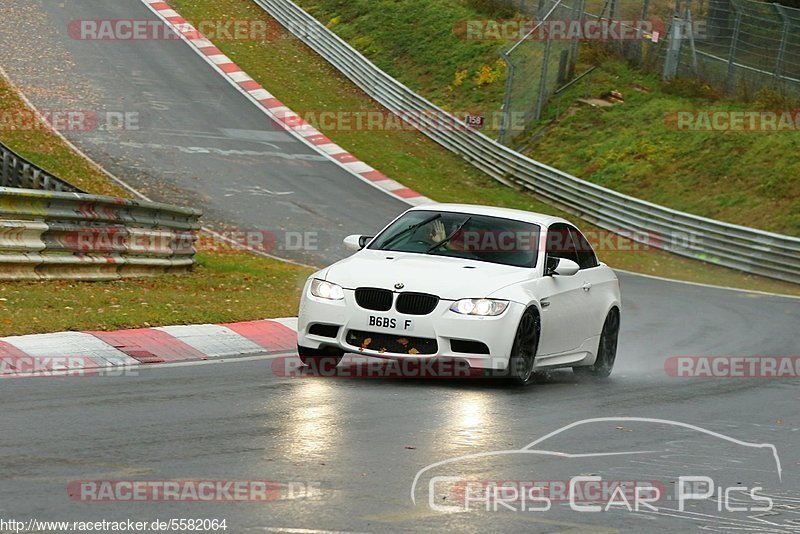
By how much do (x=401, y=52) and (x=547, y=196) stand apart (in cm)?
1293

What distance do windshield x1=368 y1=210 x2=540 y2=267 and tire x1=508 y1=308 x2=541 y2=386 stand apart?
27.0 inches

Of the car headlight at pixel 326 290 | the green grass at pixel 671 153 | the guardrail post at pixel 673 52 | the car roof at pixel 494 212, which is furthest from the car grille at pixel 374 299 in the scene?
the guardrail post at pixel 673 52

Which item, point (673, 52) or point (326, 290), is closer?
point (326, 290)

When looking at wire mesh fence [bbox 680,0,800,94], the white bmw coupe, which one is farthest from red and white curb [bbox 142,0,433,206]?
the white bmw coupe

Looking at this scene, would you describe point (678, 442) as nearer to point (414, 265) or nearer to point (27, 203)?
point (414, 265)

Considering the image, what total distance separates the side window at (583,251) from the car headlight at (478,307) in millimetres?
2214

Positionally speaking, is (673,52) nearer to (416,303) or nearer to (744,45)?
(744,45)

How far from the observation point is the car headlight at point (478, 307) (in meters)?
10.6

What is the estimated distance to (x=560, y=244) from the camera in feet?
40.7

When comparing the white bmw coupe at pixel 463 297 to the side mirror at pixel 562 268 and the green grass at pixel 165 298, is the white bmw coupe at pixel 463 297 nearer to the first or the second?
the side mirror at pixel 562 268

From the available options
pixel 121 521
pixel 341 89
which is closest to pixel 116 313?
pixel 121 521

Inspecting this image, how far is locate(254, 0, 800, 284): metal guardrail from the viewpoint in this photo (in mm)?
28077

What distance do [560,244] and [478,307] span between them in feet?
6.49

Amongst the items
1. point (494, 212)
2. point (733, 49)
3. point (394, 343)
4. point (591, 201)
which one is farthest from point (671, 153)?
point (394, 343)
